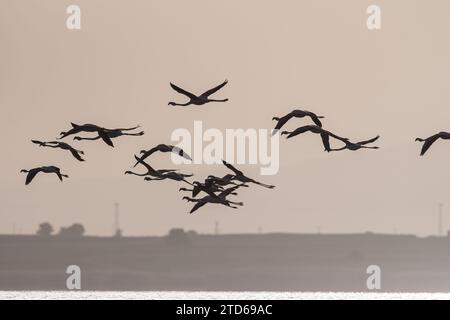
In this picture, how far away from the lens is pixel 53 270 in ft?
400

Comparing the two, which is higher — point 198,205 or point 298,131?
point 298,131

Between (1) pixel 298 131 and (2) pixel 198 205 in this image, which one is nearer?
(1) pixel 298 131

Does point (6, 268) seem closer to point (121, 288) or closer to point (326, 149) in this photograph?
point (121, 288)

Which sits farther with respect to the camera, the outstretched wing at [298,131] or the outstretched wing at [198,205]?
the outstretched wing at [198,205]

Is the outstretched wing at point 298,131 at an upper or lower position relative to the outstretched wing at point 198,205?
upper

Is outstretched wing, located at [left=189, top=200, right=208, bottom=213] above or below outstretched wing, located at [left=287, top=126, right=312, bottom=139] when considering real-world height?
below

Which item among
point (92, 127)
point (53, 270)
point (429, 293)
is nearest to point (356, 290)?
point (429, 293)

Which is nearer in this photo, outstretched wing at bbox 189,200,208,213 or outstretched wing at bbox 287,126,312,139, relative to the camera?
outstretched wing at bbox 287,126,312,139
